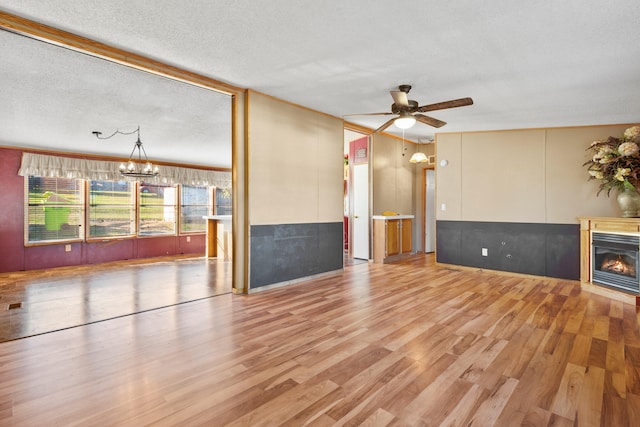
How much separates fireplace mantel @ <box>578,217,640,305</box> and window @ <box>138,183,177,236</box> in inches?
360

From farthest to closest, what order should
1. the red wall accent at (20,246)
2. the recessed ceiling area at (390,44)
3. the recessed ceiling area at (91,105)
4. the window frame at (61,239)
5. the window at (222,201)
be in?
the window at (222,201) < the window frame at (61,239) < the red wall accent at (20,246) < the recessed ceiling area at (91,105) < the recessed ceiling area at (390,44)

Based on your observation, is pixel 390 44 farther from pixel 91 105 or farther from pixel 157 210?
pixel 157 210

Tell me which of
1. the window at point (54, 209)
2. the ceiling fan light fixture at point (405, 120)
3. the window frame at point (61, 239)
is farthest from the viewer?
the window at point (54, 209)

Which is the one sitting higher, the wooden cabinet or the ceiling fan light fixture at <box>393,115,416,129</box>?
the ceiling fan light fixture at <box>393,115,416,129</box>

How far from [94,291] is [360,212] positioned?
4870 mm

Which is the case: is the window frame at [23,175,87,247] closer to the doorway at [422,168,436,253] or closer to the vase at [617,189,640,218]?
the doorway at [422,168,436,253]

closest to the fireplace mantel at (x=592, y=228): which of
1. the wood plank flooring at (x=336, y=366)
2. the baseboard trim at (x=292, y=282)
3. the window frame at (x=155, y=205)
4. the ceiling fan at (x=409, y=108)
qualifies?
the wood plank flooring at (x=336, y=366)

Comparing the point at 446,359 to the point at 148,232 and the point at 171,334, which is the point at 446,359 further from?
the point at 148,232

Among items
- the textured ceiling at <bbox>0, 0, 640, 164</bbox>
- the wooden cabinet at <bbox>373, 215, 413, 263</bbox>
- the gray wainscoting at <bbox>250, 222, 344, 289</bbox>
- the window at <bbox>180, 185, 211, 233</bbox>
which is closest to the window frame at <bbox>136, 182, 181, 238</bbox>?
the window at <bbox>180, 185, 211, 233</bbox>

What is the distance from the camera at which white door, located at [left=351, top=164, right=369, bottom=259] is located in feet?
22.8

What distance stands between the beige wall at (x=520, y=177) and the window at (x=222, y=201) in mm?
6627

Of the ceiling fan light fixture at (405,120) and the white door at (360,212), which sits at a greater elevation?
the ceiling fan light fixture at (405,120)

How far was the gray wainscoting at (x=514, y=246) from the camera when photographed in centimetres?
536

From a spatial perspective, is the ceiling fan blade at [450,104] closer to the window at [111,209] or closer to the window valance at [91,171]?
the window valance at [91,171]
